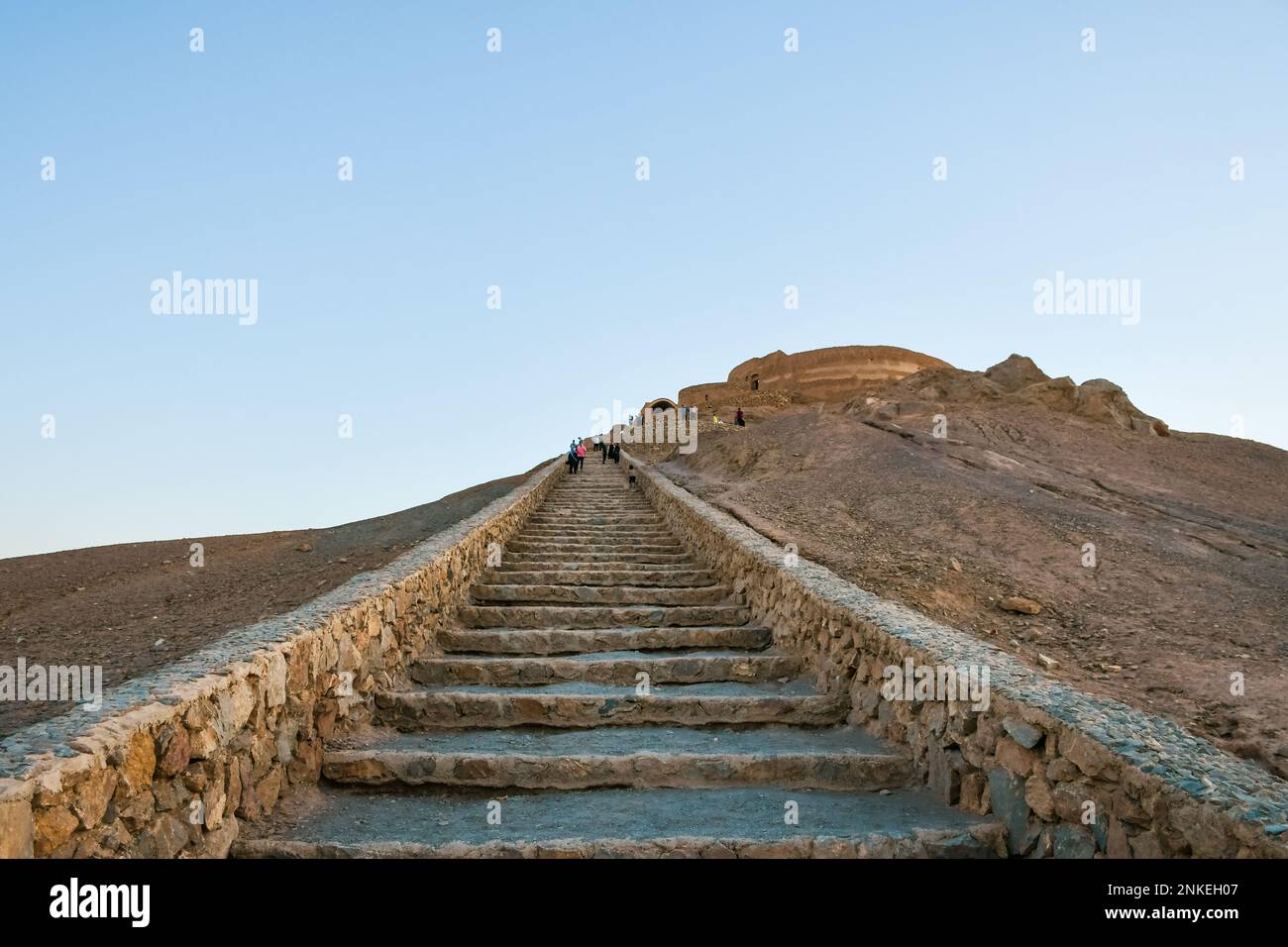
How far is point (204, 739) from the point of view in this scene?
3.33 metres

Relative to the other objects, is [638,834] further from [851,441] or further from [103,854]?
[851,441]

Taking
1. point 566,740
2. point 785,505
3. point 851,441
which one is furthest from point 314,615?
point 851,441

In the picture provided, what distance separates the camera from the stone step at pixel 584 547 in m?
10.5

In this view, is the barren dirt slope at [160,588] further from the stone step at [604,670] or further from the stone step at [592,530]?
the stone step at [604,670]

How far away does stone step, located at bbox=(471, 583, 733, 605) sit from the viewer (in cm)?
794

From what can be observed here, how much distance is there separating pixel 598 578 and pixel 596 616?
1555 mm

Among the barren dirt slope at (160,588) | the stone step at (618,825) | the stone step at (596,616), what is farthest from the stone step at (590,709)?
the barren dirt slope at (160,588)

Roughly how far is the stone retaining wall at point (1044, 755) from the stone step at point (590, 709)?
32cm

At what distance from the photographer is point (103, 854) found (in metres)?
2.72

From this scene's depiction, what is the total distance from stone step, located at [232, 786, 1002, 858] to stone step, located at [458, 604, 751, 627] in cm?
285

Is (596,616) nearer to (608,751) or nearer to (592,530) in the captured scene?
(608,751)

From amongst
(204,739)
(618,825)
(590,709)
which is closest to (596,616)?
(590,709)

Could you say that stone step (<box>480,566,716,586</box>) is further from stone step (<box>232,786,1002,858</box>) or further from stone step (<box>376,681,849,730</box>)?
→ stone step (<box>232,786,1002,858</box>)

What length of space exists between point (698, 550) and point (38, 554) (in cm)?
Answer: 1454
